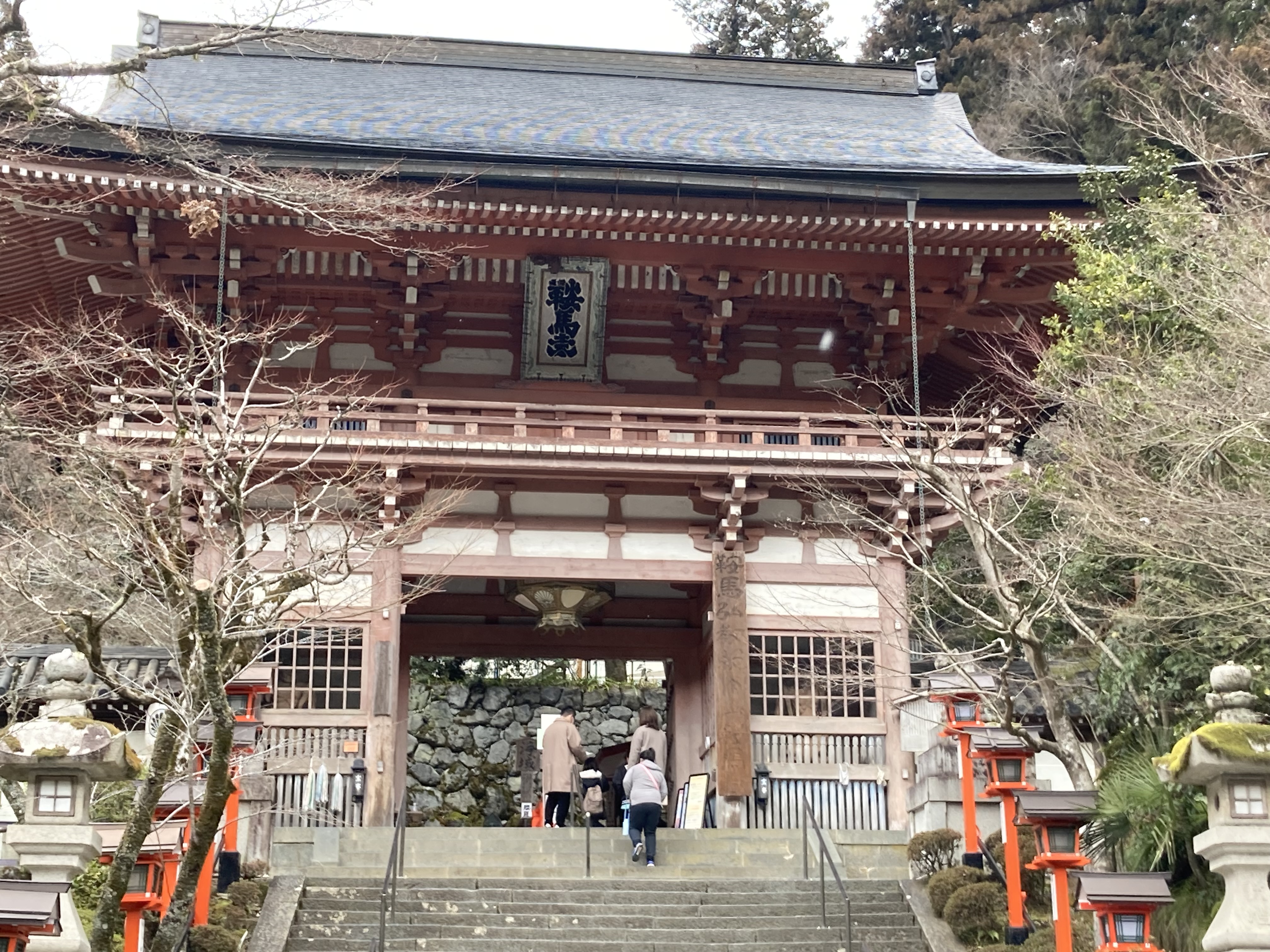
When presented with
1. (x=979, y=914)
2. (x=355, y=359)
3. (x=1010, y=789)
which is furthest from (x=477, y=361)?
(x=979, y=914)

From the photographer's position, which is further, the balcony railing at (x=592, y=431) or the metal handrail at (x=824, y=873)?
the balcony railing at (x=592, y=431)

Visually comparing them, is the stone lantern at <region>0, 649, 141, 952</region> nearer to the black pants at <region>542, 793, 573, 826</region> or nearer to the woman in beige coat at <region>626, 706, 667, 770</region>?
the woman in beige coat at <region>626, 706, 667, 770</region>

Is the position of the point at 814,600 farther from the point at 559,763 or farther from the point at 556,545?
the point at 559,763

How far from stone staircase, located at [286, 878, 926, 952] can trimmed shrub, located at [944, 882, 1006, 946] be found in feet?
1.20

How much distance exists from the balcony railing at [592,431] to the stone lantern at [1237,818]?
23.3ft

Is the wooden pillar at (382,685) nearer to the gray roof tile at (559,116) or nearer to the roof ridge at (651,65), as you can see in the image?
the gray roof tile at (559,116)

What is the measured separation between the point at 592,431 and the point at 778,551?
2492mm

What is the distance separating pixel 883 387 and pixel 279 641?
7457 millimetres

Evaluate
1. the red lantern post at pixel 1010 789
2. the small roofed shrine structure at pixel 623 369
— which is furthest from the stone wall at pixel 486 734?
the red lantern post at pixel 1010 789

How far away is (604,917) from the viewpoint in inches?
472

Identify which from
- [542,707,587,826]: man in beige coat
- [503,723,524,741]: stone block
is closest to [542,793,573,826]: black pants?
→ [542,707,587,826]: man in beige coat

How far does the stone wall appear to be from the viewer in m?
25.6

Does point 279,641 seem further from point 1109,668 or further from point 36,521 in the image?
point 1109,668

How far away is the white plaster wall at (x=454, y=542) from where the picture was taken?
16250mm
